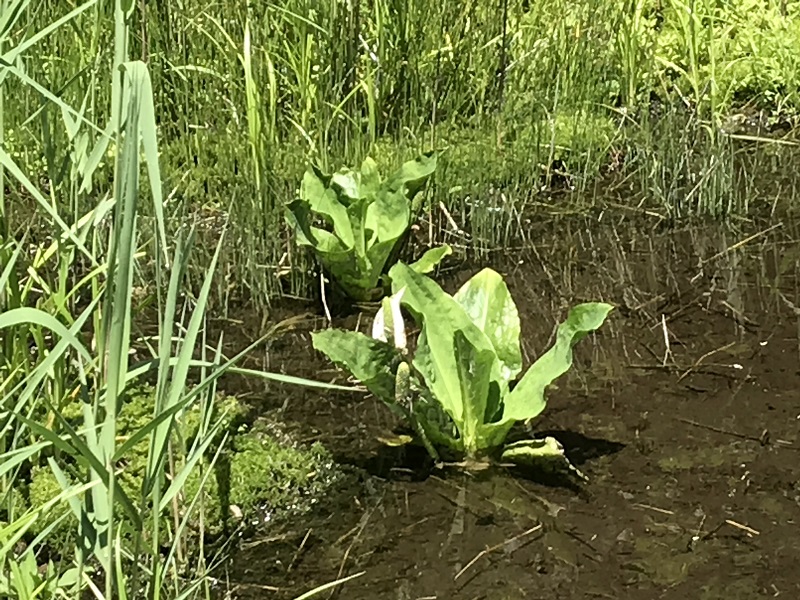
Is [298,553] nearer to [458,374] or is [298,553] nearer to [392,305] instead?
[458,374]

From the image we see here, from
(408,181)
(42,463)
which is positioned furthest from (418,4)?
(42,463)

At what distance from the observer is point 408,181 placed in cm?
232

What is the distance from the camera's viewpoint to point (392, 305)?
1866 millimetres

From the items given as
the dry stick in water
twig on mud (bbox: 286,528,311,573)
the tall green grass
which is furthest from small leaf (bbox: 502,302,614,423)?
the dry stick in water

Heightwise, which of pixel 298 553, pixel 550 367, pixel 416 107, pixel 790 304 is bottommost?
pixel 298 553

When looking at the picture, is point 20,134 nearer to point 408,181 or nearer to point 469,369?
point 408,181

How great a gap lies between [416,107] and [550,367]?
4.21 feet

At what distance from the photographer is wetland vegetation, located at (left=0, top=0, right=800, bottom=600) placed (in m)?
1.26

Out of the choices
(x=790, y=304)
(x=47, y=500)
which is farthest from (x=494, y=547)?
(x=790, y=304)

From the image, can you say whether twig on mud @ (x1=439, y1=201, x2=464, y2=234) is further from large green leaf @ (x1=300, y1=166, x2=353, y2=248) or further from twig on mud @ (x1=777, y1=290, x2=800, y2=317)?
twig on mud @ (x1=777, y1=290, x2=800, y2=317)

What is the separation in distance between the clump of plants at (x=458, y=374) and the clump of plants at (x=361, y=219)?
0.53 metres

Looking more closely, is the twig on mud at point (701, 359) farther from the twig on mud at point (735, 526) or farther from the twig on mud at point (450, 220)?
the twig on mud at point (450, 220)

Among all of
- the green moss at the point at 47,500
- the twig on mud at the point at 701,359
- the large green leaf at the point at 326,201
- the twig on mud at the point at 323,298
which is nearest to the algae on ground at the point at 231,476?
the green moss at the point at 47,500

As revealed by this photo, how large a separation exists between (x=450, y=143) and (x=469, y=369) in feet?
4.31
